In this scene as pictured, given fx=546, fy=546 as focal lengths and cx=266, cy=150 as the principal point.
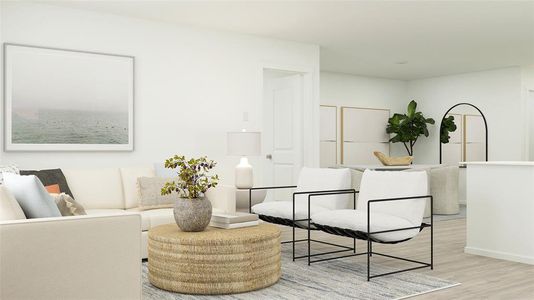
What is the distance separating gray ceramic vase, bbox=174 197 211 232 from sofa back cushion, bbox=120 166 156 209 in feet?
5.53

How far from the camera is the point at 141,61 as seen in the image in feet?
20.0

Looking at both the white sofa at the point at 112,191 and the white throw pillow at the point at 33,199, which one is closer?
the white throw pillow at the point at 33,199

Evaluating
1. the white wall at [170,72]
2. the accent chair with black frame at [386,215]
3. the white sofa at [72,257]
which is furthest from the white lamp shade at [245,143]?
the white sofa at [72,257]

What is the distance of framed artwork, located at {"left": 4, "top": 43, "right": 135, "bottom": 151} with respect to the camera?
5332mm

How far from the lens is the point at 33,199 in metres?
2.86

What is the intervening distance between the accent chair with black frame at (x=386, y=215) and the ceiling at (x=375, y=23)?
1989 mm

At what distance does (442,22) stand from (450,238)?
2450 millimetres

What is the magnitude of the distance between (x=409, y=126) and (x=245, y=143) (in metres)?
5.52

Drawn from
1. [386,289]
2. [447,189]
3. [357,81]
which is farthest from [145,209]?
[357,81]

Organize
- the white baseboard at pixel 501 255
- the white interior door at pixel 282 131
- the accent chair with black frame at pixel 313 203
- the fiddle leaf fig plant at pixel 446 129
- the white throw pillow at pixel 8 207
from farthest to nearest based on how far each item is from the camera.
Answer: the fiddle leaf fig plant at pixel 446 129 → the white interior door at pixel 282 131 → the accent chair with black frame at pixel 313 203 → the white baseboard at pixel 501 255 → the white throw pillow at pixel 8 207

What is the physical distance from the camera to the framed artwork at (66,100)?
17.5 feet

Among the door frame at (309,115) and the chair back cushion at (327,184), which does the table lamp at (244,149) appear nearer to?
the chair back cushion at (327,184)

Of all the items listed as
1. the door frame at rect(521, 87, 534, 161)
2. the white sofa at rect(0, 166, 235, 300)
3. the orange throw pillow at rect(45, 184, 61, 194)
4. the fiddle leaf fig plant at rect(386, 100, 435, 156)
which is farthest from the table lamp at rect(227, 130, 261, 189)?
the door frame at rect(521, 87, 534, 161)

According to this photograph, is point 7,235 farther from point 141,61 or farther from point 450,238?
point 450,238
